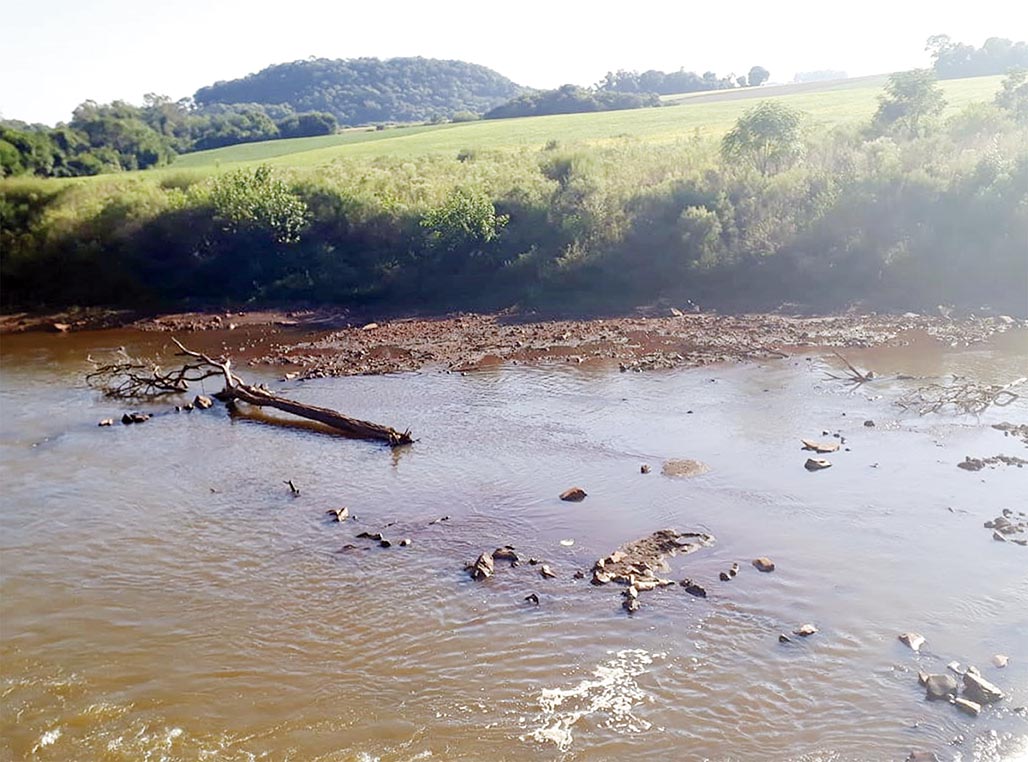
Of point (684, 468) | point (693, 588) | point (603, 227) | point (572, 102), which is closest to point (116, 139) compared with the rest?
point (572, 102)

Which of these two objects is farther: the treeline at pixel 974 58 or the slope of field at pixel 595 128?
the treeline at pixel 974 58

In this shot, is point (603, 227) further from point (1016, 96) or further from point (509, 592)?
point (509, 592)

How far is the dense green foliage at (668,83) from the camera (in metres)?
101

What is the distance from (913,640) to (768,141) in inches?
1155

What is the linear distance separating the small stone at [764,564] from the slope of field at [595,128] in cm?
3626

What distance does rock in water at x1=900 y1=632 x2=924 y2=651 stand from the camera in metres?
9.94

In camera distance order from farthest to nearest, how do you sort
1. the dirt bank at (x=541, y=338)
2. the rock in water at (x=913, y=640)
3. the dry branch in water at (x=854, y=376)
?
the dirt bank at (x=541, y=338) < the dry branch in water at (x=854, y=376) < the rock in water at (x=913, y=640)

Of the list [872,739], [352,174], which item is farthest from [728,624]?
[352,174]

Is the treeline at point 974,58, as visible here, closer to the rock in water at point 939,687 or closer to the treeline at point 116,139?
the treeline at point 116,139

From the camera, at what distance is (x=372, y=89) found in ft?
487

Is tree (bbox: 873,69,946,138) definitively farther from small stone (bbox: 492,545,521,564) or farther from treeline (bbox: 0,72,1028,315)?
small stone (bbox: 492,545,521,564)

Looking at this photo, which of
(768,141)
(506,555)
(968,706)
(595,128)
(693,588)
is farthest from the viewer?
(595,128)

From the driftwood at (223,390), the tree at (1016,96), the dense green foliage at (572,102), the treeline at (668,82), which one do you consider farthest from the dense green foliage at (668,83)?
the driftwood at (223,390)

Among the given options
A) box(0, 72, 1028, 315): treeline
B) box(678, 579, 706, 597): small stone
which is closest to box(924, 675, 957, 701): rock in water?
box(678, 579, 706, 597): small stone
